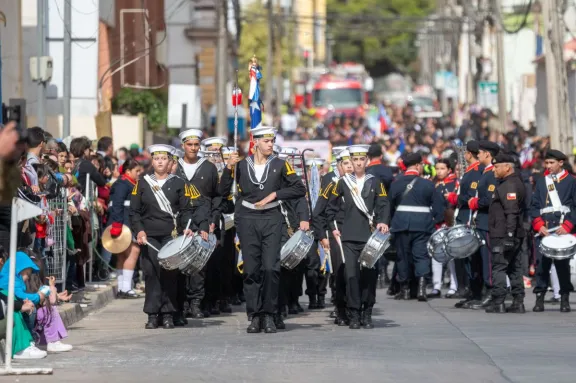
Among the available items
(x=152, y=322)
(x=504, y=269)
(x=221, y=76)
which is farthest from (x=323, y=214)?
(x=221, y=76)

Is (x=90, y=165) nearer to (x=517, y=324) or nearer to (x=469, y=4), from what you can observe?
(x=517, y=324)

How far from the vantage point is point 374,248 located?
15453 mm

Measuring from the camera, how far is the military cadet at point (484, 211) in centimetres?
1823

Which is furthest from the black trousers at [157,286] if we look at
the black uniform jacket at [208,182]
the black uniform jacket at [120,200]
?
the black uniform jacket at [120,200]

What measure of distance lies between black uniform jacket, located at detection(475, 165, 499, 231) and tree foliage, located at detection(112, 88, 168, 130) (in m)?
19.6

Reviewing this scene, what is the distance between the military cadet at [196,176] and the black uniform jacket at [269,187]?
101 cm

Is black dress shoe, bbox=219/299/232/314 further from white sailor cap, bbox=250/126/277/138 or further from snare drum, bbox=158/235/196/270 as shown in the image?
white sailor cap, bbox=250/126/277/138

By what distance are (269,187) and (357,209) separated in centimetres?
110

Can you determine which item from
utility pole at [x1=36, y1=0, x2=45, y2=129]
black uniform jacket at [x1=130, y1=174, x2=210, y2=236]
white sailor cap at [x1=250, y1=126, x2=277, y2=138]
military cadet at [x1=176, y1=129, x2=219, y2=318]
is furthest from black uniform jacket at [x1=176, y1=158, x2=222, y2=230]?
utility pole at [x1=36, y1=0, x2=45, y2=129]

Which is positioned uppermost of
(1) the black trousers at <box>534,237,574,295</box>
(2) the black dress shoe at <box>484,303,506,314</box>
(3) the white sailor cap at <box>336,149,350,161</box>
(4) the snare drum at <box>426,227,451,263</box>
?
(3) the white sailor cap at <box>336,149,350,161</box>

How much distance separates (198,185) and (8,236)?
3.57 m

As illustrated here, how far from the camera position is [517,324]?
16094 millimetres

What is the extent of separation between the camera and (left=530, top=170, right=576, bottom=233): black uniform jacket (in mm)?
17781

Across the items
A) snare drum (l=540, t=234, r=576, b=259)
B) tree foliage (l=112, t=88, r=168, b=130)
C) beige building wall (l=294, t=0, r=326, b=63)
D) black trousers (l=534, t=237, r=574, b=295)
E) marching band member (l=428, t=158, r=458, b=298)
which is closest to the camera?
snare drum (l=540, t=234, r=576, b=259)
